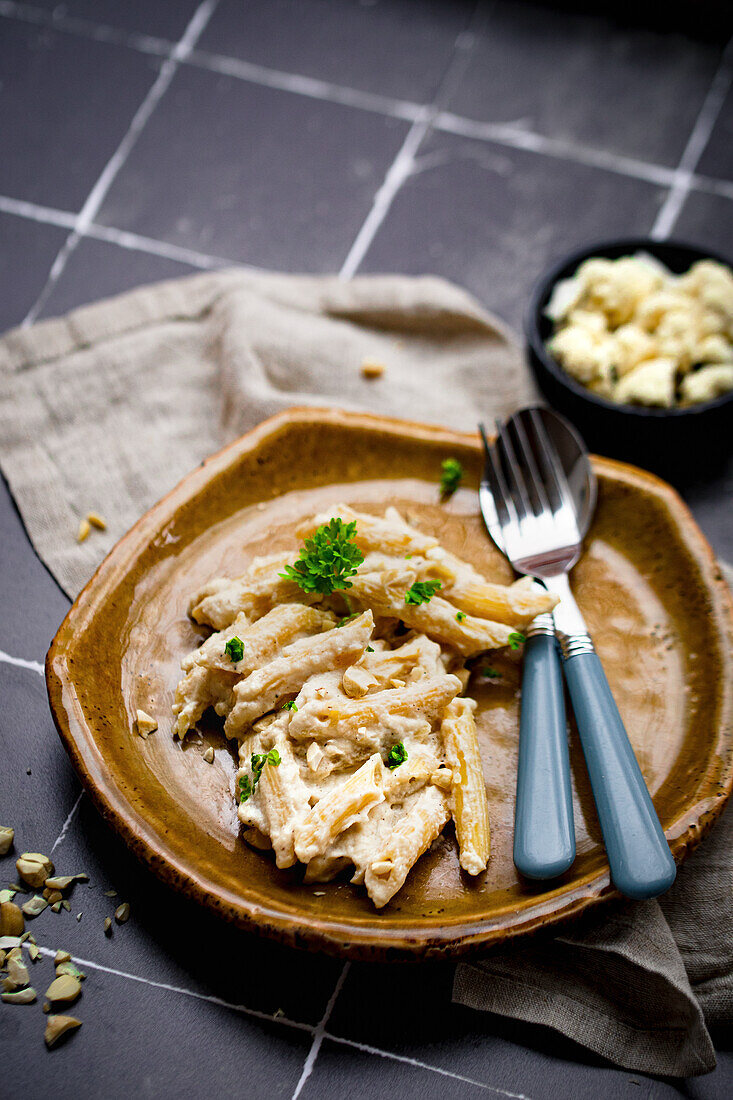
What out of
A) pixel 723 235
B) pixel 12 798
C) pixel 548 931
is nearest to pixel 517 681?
pixel 548 931

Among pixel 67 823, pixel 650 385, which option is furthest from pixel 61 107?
pixel 67 823

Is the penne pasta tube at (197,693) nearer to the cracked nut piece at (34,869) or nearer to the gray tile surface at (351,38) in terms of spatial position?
the cracked nut piece at (34,869)

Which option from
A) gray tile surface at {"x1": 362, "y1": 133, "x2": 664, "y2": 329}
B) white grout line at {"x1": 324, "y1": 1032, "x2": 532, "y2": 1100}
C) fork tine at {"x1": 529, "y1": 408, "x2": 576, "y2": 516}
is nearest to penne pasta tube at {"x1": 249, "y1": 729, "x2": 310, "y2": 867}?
white grout line at {"x1": 324, "y1": 1032, "x2": 532, "y2": 1100}

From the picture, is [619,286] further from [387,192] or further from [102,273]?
[102,273]

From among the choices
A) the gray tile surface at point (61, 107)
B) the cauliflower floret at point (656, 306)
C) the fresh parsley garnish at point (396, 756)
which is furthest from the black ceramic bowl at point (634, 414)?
the gray tile surface at point (61, 107)

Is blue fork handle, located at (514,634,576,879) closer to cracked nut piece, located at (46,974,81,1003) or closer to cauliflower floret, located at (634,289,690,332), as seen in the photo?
cracked nut piece, located at (46,974,81,1003)

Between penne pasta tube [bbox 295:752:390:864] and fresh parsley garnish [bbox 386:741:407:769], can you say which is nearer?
penne pasta tube [bbox 295:752:390:864]

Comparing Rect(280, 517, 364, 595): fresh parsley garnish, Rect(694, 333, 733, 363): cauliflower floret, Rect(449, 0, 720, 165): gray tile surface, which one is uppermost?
Rect(449, 0, 720, 165): gray tile surface
